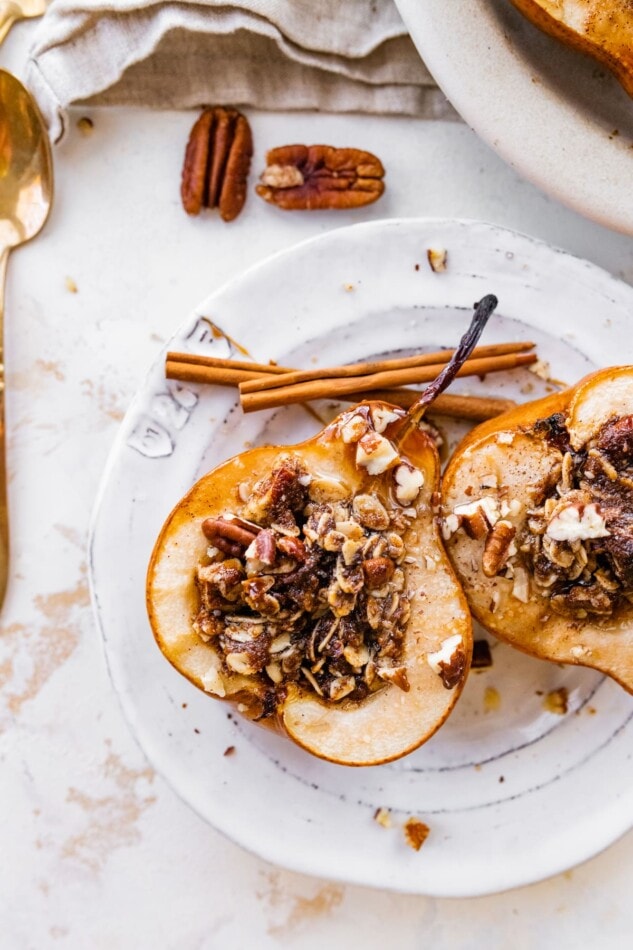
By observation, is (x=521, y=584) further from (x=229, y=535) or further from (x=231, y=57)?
(x=231, y=57)

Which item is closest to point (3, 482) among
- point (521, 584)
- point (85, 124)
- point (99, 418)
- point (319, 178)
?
point (99, 418)

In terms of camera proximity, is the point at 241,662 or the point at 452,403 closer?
the point at 241,662

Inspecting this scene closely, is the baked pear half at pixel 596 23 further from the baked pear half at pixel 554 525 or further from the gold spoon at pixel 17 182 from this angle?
the gold spoon at pixel 17 182

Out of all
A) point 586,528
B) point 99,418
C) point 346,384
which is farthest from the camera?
point 99,418

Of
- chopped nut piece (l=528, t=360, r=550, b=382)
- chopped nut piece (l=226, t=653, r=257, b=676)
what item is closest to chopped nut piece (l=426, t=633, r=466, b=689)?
chopped nut piece (l=226, t=653, r=257, b=676)

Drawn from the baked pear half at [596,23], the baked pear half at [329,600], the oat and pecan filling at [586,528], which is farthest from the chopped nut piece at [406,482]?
the baked pear half at [596,23]

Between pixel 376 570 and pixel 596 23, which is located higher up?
pixel 596 23
